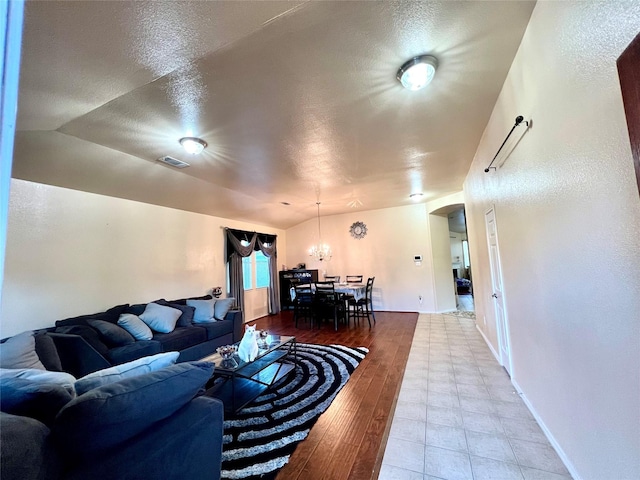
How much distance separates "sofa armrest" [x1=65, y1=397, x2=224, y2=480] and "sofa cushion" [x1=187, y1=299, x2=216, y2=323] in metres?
3.15

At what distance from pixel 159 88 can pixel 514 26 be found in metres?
2.48

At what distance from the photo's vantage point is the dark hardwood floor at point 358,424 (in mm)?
1690

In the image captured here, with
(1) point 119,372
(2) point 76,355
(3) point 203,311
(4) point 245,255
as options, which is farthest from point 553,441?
(4) point 245,255

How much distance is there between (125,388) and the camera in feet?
3.44

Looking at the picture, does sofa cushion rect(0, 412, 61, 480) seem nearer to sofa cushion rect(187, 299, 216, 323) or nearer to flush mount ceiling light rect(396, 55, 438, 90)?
flush mount ceiling light rect(396, 55, 438, 90)

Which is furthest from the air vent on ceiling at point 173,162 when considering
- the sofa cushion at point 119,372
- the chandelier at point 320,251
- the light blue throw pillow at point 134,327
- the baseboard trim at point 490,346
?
the baseboard trim at point 490,346

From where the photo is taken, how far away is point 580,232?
1311mm

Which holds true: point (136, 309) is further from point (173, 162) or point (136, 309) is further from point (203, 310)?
point (173, 162)

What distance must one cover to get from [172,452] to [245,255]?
5.15 meters

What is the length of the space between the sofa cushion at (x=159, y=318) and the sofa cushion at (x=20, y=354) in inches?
64.6

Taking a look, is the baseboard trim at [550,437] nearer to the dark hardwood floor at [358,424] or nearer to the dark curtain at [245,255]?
the dark hardwood floor at [358,424]

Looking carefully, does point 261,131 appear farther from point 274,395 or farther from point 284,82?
point 274,395

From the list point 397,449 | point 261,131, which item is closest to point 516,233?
point 397,449

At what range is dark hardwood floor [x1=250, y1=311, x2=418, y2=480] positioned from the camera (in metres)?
1.69
